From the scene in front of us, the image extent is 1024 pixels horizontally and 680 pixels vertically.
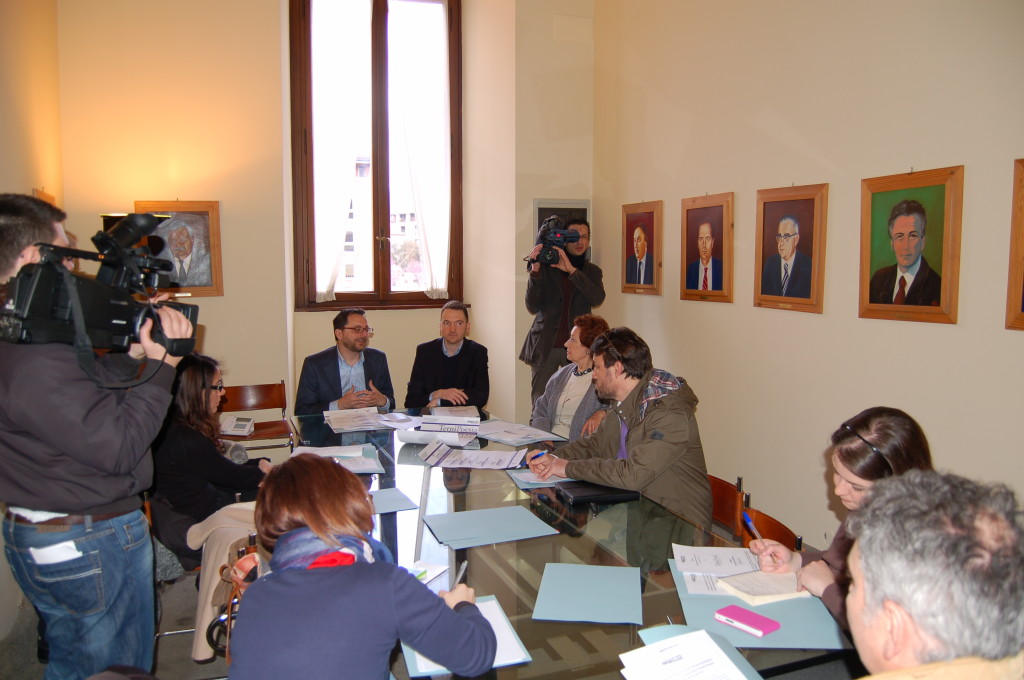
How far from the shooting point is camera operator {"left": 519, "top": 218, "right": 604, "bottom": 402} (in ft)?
17.8

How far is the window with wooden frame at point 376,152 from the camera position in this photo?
663 cm

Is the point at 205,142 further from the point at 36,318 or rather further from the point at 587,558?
the point at 587,558

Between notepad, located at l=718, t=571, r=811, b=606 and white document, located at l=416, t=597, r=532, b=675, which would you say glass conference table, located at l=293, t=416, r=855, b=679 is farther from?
notepad, located at l=718, t=571, r=811, b=606

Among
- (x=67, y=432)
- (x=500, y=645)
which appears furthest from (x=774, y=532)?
(x=67, y=432)

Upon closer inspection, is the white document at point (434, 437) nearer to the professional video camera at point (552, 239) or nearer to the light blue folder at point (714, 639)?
the light blue folder at point (714, 639)

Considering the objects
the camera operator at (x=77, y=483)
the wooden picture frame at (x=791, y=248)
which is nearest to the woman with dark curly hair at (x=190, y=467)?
the camera operator at (x=77, y=483)

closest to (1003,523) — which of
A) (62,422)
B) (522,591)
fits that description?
(522,591)

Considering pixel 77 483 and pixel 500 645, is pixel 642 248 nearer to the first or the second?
pixel 500 645

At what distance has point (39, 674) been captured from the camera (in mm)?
2955

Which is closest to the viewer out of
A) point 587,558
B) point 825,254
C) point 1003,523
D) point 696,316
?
point 1003,523

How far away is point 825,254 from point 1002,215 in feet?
3.09

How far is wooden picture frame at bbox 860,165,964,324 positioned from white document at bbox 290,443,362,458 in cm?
247

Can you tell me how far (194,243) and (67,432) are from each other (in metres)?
3.94

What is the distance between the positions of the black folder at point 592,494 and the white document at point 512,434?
807mm
